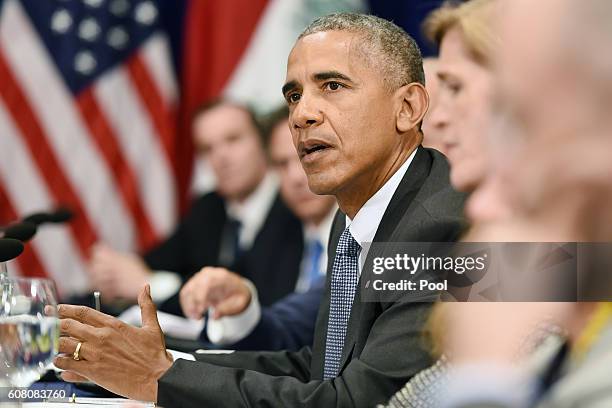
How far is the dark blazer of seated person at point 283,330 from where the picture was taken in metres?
2.62

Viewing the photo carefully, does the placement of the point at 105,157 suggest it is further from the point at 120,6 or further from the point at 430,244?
the point at 430,244

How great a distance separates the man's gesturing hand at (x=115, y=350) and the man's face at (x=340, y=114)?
427mm

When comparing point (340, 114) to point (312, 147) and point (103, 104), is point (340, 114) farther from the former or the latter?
point (103, 104)

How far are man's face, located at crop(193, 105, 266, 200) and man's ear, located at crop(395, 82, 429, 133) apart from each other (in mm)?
3435

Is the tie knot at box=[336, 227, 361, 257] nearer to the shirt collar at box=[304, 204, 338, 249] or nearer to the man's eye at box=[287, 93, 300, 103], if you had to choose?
the man's eye at box=[287, 93, 300, 103]

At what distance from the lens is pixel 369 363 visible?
1.60m

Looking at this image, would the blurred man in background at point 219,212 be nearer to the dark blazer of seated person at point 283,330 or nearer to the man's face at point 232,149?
the man's face at point 232,149

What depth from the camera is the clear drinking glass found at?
1.38m

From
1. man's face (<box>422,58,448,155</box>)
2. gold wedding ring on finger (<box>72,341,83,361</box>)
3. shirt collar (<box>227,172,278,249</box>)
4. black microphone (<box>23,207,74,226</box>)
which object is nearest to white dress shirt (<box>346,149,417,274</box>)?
man's face (<box>422,58,448,155</box>)

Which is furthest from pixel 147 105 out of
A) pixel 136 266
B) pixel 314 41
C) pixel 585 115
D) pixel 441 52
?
pixel 585 115

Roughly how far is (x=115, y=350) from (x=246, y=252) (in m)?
3.23

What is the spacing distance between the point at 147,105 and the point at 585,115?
17.5 ft

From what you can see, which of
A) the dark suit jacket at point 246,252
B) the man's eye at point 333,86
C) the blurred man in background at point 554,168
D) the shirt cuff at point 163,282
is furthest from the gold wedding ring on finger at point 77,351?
the shirt cuff at point 163,282

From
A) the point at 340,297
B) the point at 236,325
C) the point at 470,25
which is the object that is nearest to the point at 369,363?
the point at 340,297
